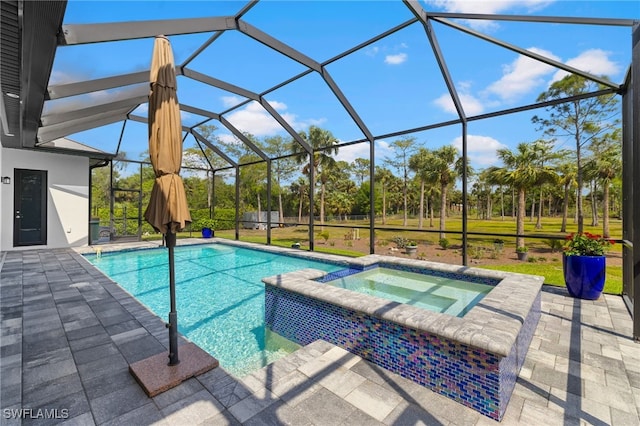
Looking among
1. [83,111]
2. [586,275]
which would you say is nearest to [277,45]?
[83,111]

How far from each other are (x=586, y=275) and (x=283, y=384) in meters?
4.79

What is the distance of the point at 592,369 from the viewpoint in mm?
2541

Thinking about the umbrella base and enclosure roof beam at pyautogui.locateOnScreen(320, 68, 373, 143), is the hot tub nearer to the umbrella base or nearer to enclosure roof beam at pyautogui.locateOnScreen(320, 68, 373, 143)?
the umbrella base

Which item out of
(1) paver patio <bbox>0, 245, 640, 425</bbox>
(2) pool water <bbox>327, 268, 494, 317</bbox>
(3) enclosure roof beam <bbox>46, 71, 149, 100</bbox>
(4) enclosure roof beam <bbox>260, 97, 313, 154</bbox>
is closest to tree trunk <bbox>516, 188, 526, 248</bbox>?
(2) pool water <bbox>327, 268, 494, 317</bbox>

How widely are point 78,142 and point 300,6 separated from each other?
9562 mm

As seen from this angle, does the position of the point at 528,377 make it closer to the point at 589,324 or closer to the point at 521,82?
the point at 589,324

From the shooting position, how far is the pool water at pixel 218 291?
3527 millimetres

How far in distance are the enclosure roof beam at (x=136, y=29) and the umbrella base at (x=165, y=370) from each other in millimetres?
3388

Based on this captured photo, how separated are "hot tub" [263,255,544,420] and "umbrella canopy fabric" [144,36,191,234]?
1806mm

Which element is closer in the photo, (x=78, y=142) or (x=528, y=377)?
(x=528, y=377)

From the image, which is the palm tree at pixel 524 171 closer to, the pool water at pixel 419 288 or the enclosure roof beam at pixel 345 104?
the enclosure roof beam at pixel 345 104

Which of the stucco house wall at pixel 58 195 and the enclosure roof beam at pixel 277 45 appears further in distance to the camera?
the stucco house wall at pixel 58 195

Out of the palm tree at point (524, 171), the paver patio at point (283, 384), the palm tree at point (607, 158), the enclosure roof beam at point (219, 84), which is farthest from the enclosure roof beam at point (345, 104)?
the palm tree at point (524, 171)

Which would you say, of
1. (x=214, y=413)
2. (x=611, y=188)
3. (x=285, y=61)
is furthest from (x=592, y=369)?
(x=611, y=188)
